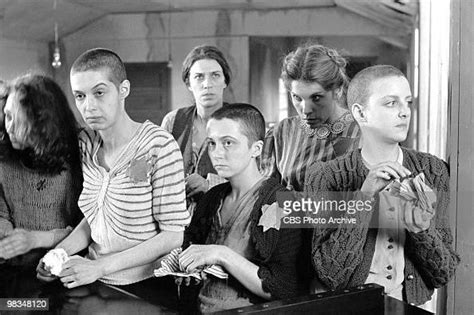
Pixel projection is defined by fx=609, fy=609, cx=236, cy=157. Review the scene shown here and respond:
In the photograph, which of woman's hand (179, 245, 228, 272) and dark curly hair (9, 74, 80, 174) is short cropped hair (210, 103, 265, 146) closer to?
woman's hand (179, 245, 228, 272)

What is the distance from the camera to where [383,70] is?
1897 mm

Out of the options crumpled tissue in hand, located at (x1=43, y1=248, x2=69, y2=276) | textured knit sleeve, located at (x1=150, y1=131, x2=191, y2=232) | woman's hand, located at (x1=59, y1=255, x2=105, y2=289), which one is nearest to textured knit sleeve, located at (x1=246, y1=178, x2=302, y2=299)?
textured knit sleeve, located at (x1=150, y1=131, x2=191, y2=232)

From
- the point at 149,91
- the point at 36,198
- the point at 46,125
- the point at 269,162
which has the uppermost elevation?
the point at 149,91

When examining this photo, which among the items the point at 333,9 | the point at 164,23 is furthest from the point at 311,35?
the point at 164,23

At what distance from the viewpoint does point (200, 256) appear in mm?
1965

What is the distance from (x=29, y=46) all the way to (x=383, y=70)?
114cm

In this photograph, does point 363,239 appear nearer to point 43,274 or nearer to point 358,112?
point 358,112

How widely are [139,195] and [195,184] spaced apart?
0.18 metres

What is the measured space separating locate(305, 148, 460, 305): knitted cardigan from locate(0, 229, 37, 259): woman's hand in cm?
94

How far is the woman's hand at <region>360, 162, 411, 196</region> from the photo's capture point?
192 centimetres

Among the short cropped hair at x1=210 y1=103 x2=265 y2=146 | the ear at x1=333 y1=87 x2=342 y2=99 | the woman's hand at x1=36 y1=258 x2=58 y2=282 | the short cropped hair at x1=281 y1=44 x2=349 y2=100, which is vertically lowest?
the woman's hand at x1=36 y1=258 x2=58 y2=282

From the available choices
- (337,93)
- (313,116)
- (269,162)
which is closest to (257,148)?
(269,162)

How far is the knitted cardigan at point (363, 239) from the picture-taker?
75.5 inches

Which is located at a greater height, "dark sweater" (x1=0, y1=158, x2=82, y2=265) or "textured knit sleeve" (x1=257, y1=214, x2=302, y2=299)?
"dark sweater" (x1=0, y1=158, x2=82, y2=265)
